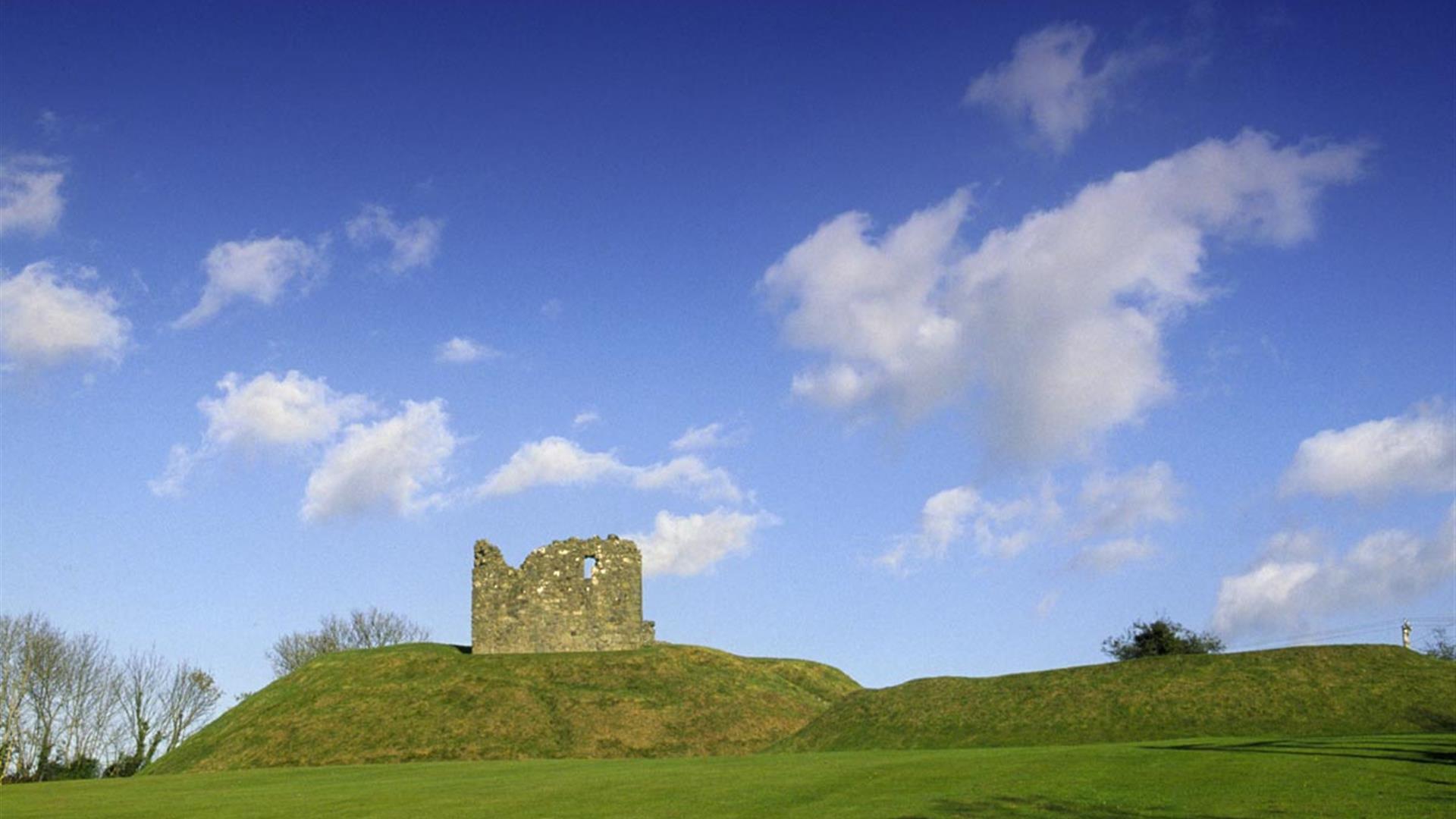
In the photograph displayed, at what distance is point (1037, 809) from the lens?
2648cm

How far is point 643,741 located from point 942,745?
60.4 ft

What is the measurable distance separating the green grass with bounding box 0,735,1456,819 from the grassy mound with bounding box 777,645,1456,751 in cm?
764

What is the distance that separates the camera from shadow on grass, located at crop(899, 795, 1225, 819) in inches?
990

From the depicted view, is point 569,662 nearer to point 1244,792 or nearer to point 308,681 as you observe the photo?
point 308,681

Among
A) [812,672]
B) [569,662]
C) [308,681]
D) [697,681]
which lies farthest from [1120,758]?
[308,681]

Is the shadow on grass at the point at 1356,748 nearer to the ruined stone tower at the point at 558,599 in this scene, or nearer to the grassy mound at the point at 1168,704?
the grassy mound at the point at 1168,704

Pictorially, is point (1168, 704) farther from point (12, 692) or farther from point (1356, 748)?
point (12, 692)

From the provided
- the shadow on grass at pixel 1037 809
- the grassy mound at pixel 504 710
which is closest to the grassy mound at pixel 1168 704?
the grassy mound at pixel 504 710

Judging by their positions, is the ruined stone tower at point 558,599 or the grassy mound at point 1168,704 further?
the ruined stone tower at point 558,599

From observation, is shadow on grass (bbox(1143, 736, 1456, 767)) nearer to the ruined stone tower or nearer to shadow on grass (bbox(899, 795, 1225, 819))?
shadow on grass (bbox(899, 795, 1225, 819))

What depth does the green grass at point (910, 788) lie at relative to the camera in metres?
26.9

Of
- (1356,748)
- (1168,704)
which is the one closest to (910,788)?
(1356,748)

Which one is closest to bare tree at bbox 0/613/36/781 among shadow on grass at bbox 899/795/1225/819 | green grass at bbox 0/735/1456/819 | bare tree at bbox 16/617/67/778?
bare tree at bbox 16/617/67/778

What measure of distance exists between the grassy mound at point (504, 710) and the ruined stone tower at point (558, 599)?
2549mm
